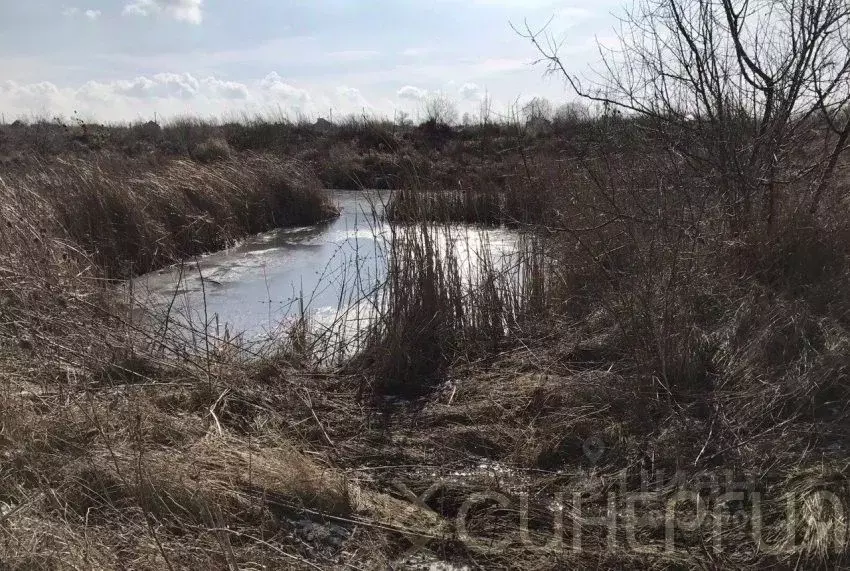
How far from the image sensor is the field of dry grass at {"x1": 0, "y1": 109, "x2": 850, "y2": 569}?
208cm

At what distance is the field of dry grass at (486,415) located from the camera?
2.08 meters

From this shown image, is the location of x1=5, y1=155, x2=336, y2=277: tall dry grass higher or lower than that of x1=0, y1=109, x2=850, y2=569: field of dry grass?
higher

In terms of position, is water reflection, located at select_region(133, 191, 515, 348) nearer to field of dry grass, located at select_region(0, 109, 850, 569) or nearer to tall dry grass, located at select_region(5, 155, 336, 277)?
tall dry grass, located at select_region(5, 155, 336, 277)

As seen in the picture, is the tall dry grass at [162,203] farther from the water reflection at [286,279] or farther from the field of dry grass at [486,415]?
the field of dry grass at [486,415]

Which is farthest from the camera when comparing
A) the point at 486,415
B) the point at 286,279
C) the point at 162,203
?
the point at 162,203

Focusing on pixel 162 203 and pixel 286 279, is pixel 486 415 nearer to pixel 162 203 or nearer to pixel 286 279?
pixel 286 279

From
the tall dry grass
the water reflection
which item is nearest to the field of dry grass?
the water reflection

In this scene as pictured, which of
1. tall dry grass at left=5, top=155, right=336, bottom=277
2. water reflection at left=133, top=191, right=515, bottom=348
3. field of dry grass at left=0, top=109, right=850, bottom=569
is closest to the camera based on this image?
Answer: field of dry grass at left=0, top=109, right=850, bottom=569

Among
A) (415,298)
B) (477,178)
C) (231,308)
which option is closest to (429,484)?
(415,298)

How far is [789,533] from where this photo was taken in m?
1.98

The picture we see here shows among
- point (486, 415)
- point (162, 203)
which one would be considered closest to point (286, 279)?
point (162, 203)

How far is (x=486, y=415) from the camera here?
314cm

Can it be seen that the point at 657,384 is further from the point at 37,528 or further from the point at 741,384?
the point at 37,528

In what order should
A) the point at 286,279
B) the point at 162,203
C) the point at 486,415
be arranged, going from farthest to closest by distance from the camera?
1. the point at 162,203
2. the point at 286,279
3. the point at 486,415
